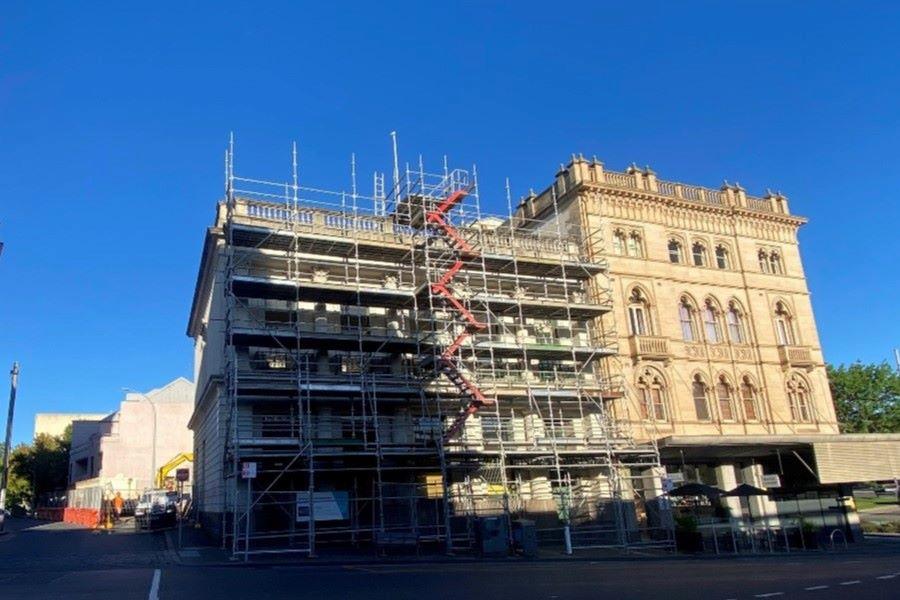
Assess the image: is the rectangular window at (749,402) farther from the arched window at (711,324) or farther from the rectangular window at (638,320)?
the rectangular window at (638,320)

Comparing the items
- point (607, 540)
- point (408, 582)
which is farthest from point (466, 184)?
point (408, 582)

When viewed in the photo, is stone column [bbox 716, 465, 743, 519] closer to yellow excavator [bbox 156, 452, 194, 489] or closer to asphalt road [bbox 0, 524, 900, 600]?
asphalt road [bbox 0, 524, 900, 600]

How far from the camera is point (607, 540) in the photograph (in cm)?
2908

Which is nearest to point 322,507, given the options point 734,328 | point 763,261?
point 734,328

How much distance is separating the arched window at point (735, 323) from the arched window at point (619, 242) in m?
6.79

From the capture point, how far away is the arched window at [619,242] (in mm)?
35750

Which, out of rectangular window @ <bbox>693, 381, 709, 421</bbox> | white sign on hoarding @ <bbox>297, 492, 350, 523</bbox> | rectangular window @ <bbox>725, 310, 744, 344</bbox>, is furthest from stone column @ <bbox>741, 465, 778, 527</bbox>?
white sign on hoarding @ <bbox>297, 492, 350, 523</bbox>

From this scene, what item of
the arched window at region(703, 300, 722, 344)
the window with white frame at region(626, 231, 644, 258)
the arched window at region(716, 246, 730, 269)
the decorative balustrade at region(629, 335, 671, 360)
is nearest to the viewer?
the decorative balustrade at region(629, 335, 671, 360)

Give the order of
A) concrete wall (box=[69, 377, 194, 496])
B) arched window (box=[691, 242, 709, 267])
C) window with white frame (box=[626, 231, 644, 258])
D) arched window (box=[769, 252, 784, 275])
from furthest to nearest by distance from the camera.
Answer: concrete wall (box=[69, 377, 194, 496]) → arched window (box=[769, 252, 784, 275]) → arched window (box=[691, 242, 709, 267]) → window with white frame (box=[626, 231, 644, 258])

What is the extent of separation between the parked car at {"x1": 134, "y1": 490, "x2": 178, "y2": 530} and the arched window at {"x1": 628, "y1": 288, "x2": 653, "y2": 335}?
2396 cm

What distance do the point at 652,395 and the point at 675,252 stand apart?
778 centimetres

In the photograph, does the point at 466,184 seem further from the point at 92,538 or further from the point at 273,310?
the point at 92,538

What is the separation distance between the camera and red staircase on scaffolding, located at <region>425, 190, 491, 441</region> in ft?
90.2

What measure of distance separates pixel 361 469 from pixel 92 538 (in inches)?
570
